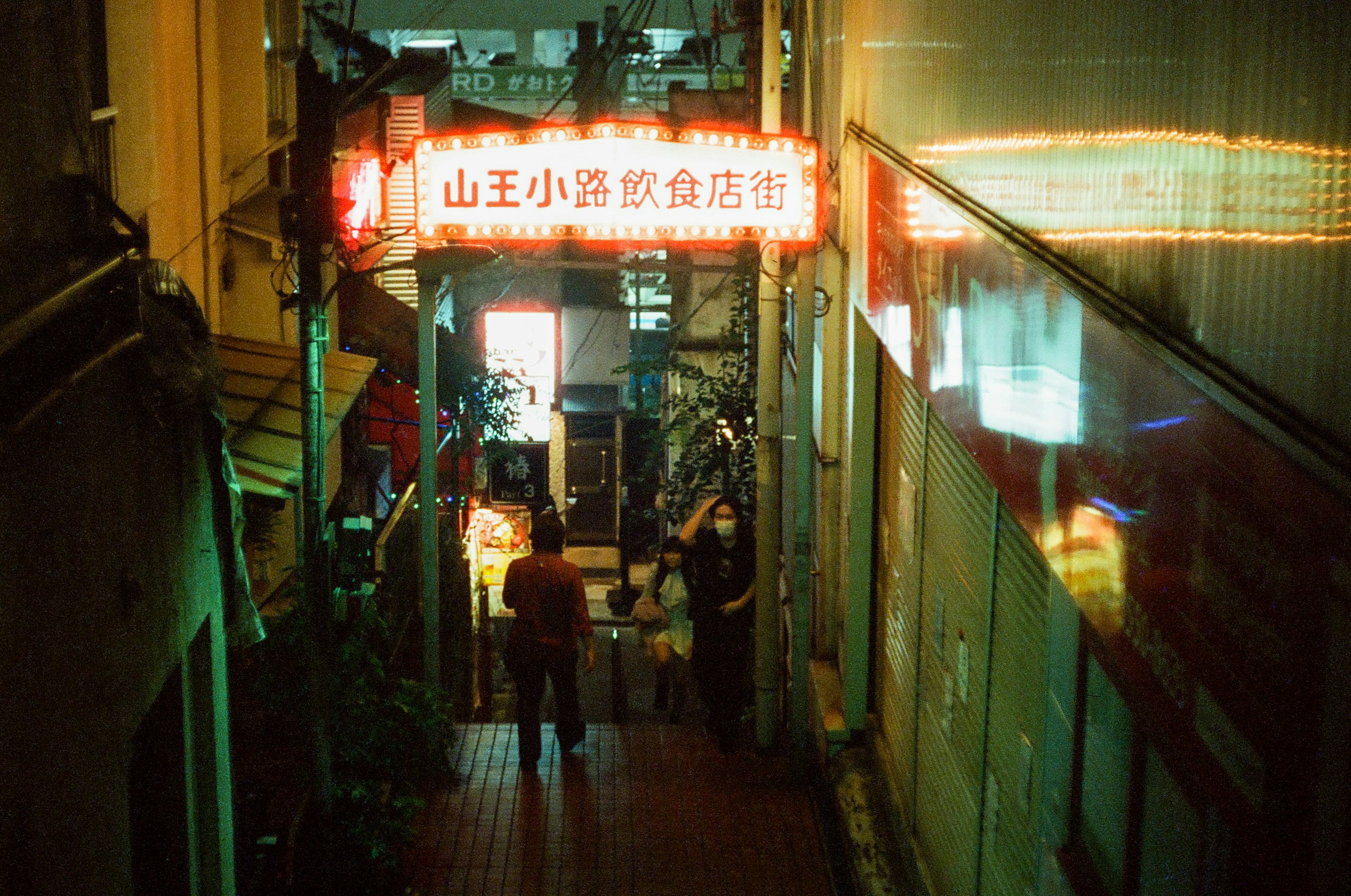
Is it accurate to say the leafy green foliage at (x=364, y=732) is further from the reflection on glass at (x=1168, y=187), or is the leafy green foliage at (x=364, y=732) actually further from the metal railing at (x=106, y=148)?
the reflection on glass at (x=1168, y=187)

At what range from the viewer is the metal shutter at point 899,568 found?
8.05 metres

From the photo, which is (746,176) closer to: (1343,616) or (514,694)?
(1343,616)

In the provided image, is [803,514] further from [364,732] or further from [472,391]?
[472,391]

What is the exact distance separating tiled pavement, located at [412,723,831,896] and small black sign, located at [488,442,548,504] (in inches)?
776

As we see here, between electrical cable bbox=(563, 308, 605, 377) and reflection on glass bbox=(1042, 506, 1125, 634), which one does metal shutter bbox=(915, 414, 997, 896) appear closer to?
reflection on glass bbox=(1042, 506, 1125, 634)

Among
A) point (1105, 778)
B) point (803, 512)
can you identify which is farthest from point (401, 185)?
point (1105, 778)

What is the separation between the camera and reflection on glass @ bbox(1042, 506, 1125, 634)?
3406 millimetres

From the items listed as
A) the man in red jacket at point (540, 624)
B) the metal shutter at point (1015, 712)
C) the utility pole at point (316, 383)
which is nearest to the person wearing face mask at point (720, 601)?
the man in red jacket at point (540, 624)

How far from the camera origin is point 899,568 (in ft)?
28.7

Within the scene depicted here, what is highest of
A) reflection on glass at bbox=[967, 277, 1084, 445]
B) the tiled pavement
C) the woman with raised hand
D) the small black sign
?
reflection on glass at bbox=[967, 277, 1084, 445]

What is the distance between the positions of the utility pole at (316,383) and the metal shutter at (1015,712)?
13.2 feet

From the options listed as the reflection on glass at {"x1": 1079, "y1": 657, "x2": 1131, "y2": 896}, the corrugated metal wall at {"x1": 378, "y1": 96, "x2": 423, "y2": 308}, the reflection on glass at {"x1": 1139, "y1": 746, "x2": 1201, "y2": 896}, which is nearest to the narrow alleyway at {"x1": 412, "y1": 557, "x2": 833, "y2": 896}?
the reflection on glass at {"x1": 1079, "y1": 657, "x2": 1131, "y2": 896}

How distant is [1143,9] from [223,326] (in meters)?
10.7

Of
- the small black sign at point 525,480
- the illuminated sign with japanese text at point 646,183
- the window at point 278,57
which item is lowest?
the small black sign at point 525,480
